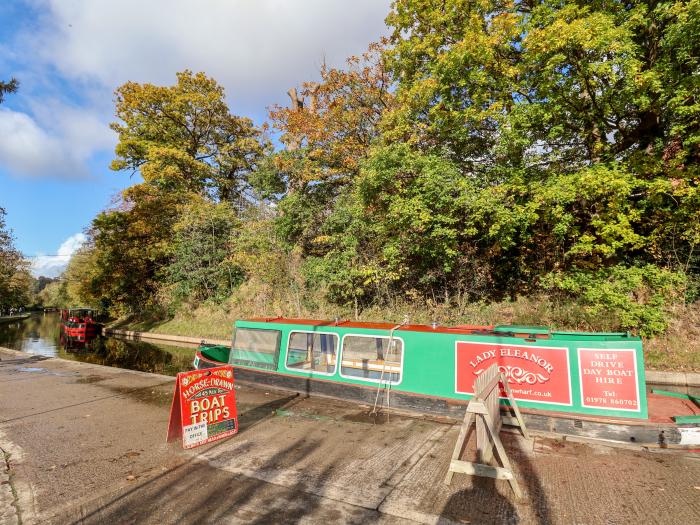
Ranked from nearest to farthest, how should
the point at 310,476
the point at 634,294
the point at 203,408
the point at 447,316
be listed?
the point at 310,476 → the point at 203,408 → the point at 634,294 → the point at 447,316

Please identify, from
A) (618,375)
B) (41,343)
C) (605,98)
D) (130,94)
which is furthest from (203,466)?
(130,94)

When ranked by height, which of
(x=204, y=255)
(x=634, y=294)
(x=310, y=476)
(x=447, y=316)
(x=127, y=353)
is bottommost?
(x=127, y=353)

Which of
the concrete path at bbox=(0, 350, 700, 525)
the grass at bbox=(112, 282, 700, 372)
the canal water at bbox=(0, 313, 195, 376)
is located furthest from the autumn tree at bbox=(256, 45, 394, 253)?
the concrete path at bbox=(0, 350, 700, 525)

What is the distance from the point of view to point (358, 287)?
14.6 metres

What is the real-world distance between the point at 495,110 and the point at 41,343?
27.1m

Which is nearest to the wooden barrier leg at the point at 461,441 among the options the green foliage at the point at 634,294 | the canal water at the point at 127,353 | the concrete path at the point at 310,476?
the concrete path at the point at 310,476

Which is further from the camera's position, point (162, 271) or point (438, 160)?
point (162, 271)

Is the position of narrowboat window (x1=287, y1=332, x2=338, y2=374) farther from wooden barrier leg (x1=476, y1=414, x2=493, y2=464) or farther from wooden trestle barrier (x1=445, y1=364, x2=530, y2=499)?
wooden barrier leg (x1=476, y1=414, x2=493, y2=464)

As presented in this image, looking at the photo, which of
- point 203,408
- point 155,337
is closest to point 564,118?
point 203,408

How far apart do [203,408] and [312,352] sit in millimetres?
2681

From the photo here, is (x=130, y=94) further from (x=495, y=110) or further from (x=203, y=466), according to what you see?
(x=203, y=466)

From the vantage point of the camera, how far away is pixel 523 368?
18.0 ft

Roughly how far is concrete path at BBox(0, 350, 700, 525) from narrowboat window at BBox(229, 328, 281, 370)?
1550 mm

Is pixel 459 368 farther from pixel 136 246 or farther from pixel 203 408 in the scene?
pixel 136 246
